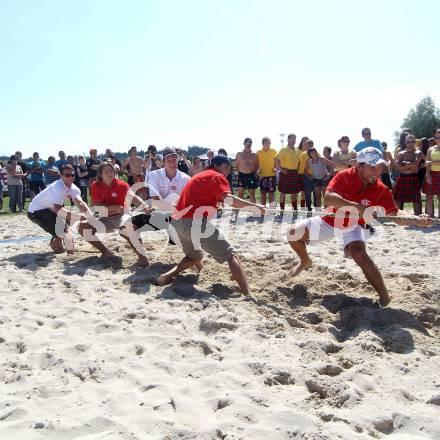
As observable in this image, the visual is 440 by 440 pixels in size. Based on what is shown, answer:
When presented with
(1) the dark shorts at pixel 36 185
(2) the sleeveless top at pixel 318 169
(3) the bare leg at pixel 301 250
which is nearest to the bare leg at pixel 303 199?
(2) the sleeveless top at pixel 318 169

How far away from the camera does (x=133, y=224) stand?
633cm

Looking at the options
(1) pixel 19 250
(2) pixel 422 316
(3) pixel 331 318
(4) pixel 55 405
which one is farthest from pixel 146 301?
(1) pixel 19 250

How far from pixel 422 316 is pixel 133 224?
3.60 m

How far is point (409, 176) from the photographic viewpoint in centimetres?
874

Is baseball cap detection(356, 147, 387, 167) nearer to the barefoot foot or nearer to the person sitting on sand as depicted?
the barefoot foot

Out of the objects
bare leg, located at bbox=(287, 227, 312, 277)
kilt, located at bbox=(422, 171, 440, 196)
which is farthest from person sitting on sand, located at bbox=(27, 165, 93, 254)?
kilt, located at bbox=(422, 171, 440, 196)

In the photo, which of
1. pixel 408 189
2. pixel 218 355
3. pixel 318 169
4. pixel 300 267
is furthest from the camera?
pixel 318 169

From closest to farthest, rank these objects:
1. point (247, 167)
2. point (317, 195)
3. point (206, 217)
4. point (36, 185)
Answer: point (206, 217) < point (317, 195) < point (247, 167) < point (36, 185)

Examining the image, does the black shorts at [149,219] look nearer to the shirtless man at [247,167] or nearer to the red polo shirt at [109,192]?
the red polo shirt at [109,192]

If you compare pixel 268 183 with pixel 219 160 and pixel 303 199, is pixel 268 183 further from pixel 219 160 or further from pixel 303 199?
pixel 219 160

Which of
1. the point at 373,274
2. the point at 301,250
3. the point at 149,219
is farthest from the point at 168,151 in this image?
the point at 373,274

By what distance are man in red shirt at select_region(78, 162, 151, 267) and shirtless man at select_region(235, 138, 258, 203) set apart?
4020 mm

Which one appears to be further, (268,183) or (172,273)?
(268,183)

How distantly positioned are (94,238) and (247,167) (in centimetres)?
456
